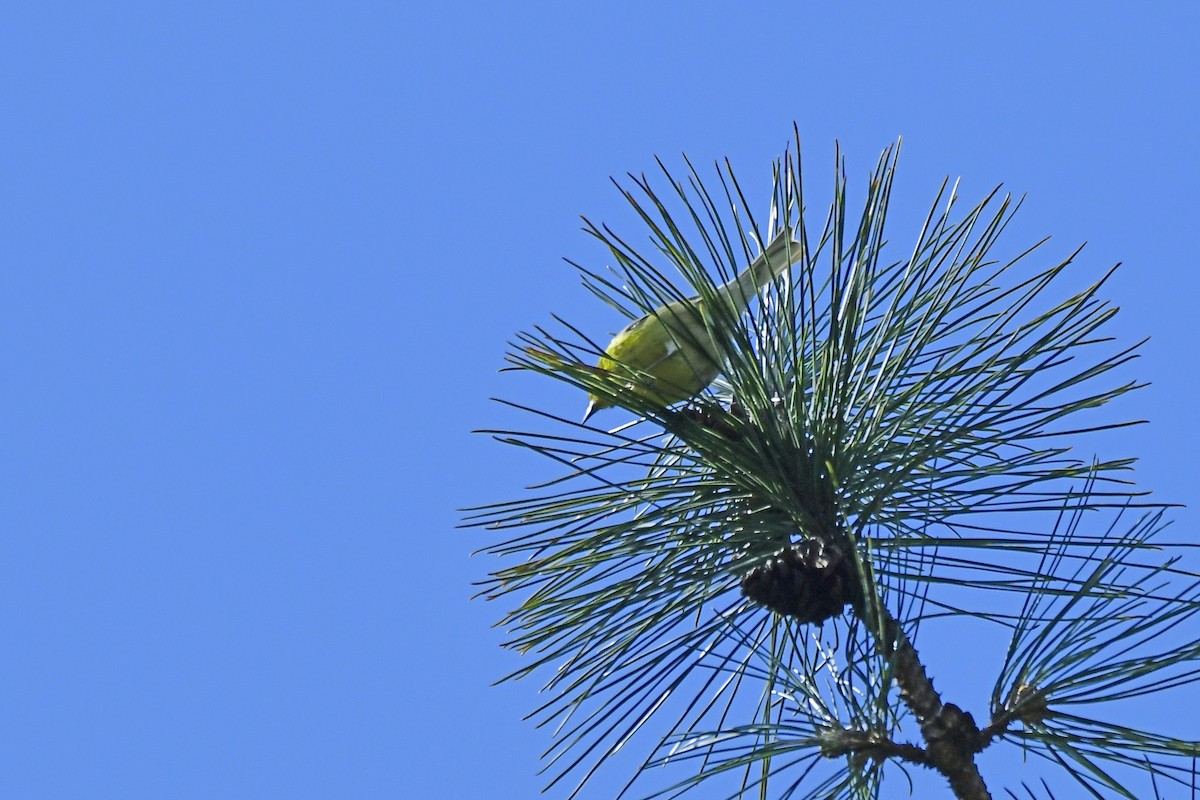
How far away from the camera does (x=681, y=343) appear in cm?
216

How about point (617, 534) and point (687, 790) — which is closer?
point (687, 790)

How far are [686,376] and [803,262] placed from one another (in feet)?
0.83

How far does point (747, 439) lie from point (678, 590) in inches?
10.3

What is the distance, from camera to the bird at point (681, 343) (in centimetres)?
214

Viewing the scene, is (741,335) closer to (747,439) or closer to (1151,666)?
(747,439)

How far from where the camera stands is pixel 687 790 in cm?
190

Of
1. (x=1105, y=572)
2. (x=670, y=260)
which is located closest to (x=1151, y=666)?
(x=1105, y=572)

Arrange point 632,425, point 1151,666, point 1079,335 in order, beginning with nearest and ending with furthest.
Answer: point 1151,666
point 1079,335
point 632,425

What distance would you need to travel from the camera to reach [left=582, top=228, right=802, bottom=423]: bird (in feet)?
7.03

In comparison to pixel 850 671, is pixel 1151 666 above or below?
below

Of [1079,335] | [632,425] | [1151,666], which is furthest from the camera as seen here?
[632,425]

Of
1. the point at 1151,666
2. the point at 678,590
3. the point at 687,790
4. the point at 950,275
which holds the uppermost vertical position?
the point at 950,275

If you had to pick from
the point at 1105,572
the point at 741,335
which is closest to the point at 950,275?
the point at 741,335

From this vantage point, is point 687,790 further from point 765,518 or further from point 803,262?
point 803,262
